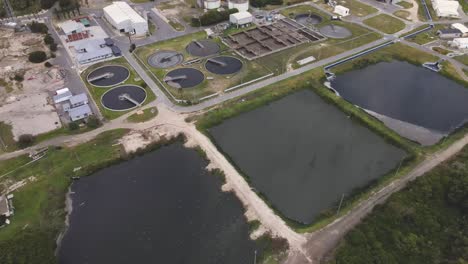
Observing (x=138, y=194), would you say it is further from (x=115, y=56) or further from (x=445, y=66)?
(x=445, y=66)

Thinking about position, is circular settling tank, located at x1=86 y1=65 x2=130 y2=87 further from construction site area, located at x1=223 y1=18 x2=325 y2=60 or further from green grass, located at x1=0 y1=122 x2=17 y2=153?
construction site area, located at x1=223 y1=18 x2=325 y2=60

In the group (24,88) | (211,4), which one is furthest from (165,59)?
(211,4)

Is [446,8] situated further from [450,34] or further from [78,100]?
[78,100]

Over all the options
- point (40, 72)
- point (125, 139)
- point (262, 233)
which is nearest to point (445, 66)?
point (262, 233)

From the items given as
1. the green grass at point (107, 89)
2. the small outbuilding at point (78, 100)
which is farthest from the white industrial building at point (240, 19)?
the small outbuilding at point (78, 100)

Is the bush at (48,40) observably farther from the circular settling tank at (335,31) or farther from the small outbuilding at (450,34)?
the small outbuilding at (450,34)

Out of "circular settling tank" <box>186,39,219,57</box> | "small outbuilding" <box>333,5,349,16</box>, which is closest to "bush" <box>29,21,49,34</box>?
"circular settling tank" <box>186,39,219,57</box>
